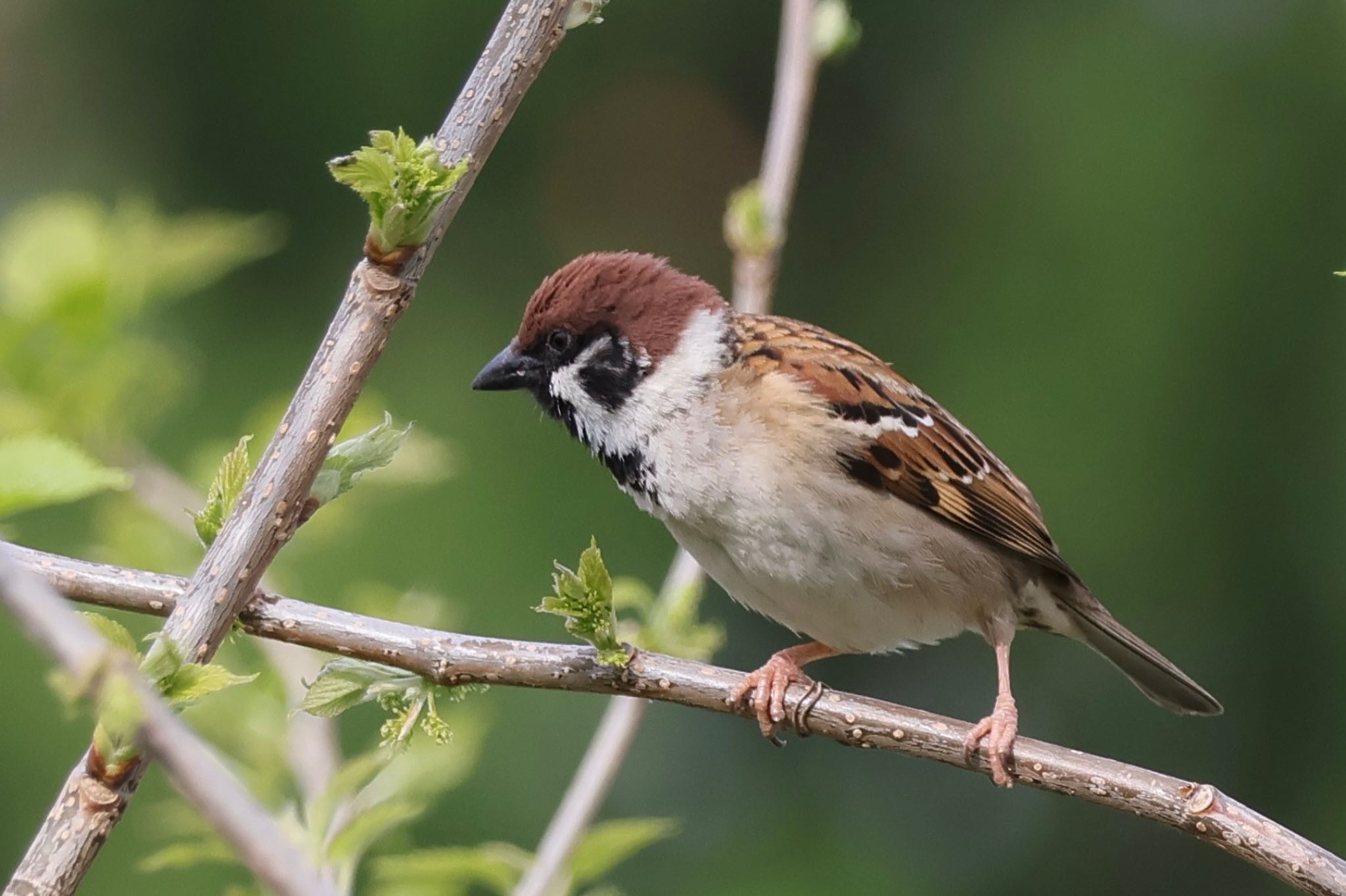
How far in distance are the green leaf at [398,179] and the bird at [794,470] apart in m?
1.22

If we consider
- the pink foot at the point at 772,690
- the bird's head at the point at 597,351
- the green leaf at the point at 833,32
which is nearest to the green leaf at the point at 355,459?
the pink foot at the point at 772,690

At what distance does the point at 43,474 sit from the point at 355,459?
1.42 ft

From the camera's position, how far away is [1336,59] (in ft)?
15.1

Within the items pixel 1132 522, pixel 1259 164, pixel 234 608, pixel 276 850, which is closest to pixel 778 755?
pixel 1132 522

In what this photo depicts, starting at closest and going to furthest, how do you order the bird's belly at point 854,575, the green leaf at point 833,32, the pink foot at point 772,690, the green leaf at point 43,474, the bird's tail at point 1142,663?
the green leaf at point 43,474 → the pink foot at point 772,690 → the bird's belly at point 854,575 → the green leaf at point 833,32 → the bird's tail at point 1142,663

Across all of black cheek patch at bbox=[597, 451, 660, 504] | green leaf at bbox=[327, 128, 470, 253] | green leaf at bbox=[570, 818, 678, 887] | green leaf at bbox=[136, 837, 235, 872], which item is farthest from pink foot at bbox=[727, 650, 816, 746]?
green leaf at bbox=[327, 128, 470, 253]

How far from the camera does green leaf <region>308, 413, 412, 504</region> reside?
163cm

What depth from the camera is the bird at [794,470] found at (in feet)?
8.77

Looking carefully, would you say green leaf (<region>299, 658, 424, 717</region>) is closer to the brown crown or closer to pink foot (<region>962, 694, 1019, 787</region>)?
pink foot (<region>962, 694, 1019, 787</region>)

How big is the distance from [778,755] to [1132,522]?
4.45ft

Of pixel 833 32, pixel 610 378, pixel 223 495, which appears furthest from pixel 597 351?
pixel 223 495

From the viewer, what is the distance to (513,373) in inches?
112

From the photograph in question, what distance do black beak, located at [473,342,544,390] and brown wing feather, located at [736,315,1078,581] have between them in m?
0.41

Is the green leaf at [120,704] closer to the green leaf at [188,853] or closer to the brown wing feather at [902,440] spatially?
the green leaf at [188,853]
